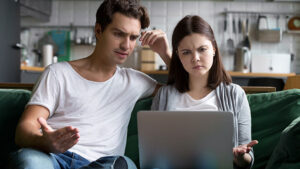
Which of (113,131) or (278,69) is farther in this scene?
(278,69)

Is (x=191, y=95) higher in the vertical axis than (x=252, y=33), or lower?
lower

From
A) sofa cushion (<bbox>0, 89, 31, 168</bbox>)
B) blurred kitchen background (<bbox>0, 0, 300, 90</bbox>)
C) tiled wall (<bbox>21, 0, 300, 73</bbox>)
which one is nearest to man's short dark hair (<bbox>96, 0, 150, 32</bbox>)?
sofa cushion (<bbox>0, 89, 31, 168</bbox>)

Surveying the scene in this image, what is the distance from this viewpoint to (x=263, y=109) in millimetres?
1471

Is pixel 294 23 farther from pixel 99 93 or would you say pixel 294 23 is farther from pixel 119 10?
pixel 99 93

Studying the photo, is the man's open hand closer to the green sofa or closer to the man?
the man

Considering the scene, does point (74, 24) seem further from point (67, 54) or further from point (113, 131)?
point (113, 131)

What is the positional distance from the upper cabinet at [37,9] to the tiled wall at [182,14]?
5.0 inches

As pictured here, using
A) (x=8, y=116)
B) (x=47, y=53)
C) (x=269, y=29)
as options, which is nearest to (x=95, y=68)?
(x=8, y=116)

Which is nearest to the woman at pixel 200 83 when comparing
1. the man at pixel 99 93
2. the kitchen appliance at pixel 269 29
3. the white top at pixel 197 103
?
the white top at pixel 197 103

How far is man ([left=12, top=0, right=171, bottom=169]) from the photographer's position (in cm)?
129

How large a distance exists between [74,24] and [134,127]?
3.45 metres

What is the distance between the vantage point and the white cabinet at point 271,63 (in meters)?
4.37

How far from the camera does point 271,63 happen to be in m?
4.36

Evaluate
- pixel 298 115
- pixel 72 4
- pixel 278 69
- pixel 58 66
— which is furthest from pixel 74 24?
pixel 298 115
